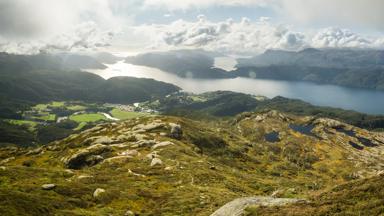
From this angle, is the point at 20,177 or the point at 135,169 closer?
the point at 20,177

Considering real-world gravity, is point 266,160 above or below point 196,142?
below

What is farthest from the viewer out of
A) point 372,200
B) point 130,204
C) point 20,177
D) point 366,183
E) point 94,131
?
point 94,131

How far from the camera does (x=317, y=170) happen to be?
604 ft

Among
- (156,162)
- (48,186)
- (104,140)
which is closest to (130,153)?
(156,162)

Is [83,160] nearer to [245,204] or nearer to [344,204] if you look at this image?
[245,204]

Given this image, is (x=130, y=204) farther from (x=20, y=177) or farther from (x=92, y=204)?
(x=20, y=177)

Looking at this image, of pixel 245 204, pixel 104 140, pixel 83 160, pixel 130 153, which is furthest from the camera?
pixel 104 140

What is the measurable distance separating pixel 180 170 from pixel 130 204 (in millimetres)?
31799

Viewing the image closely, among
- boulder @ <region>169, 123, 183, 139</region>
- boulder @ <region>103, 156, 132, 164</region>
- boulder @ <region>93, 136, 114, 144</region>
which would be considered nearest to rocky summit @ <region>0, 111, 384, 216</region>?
boulder @ <region>103, 156, 132, 164</region>

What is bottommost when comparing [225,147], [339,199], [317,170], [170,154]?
[317,170]

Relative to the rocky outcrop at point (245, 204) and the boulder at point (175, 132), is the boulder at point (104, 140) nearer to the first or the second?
the boulder at point (175, 132)

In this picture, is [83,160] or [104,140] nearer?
[83,160]

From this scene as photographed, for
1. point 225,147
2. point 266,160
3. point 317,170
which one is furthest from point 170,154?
point 317,170


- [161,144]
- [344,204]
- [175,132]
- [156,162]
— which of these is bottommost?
[161,144]
